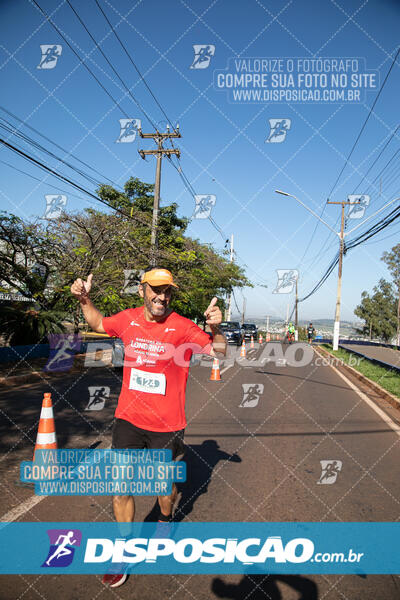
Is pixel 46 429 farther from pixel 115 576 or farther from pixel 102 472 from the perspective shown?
pixel 115 576

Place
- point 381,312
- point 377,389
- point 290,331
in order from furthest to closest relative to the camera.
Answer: point 381,312 < point 290,331 < point 377,389

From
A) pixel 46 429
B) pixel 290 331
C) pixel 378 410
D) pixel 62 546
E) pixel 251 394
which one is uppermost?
pixel 378 410

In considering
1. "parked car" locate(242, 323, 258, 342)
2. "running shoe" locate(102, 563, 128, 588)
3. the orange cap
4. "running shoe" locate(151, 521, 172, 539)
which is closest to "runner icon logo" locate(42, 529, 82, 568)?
"running shoe" locate(102, 563, 128, 588)

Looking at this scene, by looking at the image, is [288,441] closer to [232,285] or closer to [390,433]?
[390,433]

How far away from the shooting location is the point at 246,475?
481 centimetres

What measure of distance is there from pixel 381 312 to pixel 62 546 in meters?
90.9

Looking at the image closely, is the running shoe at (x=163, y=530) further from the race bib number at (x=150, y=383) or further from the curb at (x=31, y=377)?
the curb at (x=31, y=377)

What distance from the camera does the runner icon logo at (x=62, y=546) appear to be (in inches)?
121

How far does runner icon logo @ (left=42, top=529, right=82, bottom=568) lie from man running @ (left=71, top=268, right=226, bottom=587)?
1.61 feet

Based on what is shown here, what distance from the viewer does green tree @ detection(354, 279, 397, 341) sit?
84688 mm

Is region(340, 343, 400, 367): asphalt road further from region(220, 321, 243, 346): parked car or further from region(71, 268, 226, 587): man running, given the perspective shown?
region(71, 268, 226, 587): man running

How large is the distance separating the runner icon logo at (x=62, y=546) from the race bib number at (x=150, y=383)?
1.29m

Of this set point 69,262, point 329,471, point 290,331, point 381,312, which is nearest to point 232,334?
point 290,331

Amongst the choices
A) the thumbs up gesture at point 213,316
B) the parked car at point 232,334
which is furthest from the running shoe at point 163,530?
the parked car at point 232,334
